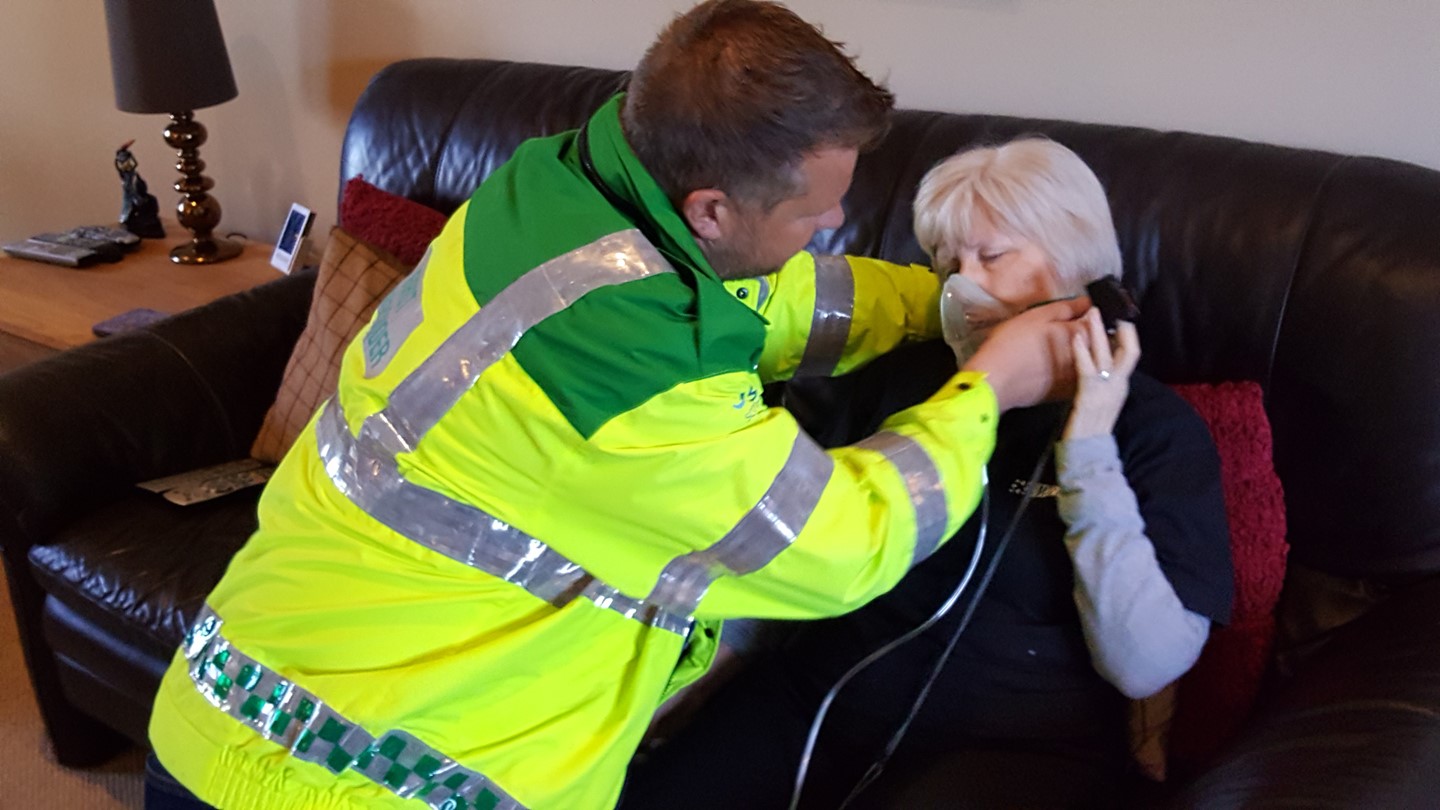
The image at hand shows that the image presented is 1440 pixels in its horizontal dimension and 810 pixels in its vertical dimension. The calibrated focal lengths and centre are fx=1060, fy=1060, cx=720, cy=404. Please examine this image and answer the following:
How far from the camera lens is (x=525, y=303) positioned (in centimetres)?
94

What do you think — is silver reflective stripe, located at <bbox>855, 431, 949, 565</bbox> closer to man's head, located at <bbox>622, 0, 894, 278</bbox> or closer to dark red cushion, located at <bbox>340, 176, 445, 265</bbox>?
man's head, located at <bbox>622, 0, 894, 278</bbox>

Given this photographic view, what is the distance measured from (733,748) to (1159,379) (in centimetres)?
76

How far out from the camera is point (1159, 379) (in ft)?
4.76

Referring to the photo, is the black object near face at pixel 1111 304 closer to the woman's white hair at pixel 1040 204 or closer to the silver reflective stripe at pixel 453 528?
the woman's white hair at pixel 1040 204

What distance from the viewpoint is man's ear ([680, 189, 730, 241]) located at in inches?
38.4

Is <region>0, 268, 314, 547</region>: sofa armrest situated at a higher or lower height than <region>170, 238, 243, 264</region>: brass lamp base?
higher

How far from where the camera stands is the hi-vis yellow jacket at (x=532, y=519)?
939 mm

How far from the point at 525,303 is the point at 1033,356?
22.2 inches

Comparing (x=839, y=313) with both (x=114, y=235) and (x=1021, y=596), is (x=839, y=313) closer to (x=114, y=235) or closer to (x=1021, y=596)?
(x=1021, y=596)

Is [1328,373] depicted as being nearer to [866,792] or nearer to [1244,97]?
[1244,97]

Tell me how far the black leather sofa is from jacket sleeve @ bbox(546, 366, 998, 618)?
0.42m

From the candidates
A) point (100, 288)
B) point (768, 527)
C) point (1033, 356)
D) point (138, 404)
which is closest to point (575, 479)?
point (768, 527)

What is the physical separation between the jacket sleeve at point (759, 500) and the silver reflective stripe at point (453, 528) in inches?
1.9

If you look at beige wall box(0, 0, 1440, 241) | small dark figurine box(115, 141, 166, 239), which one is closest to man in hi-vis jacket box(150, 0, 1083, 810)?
beige wall box(0, 0, 1440, 241)
